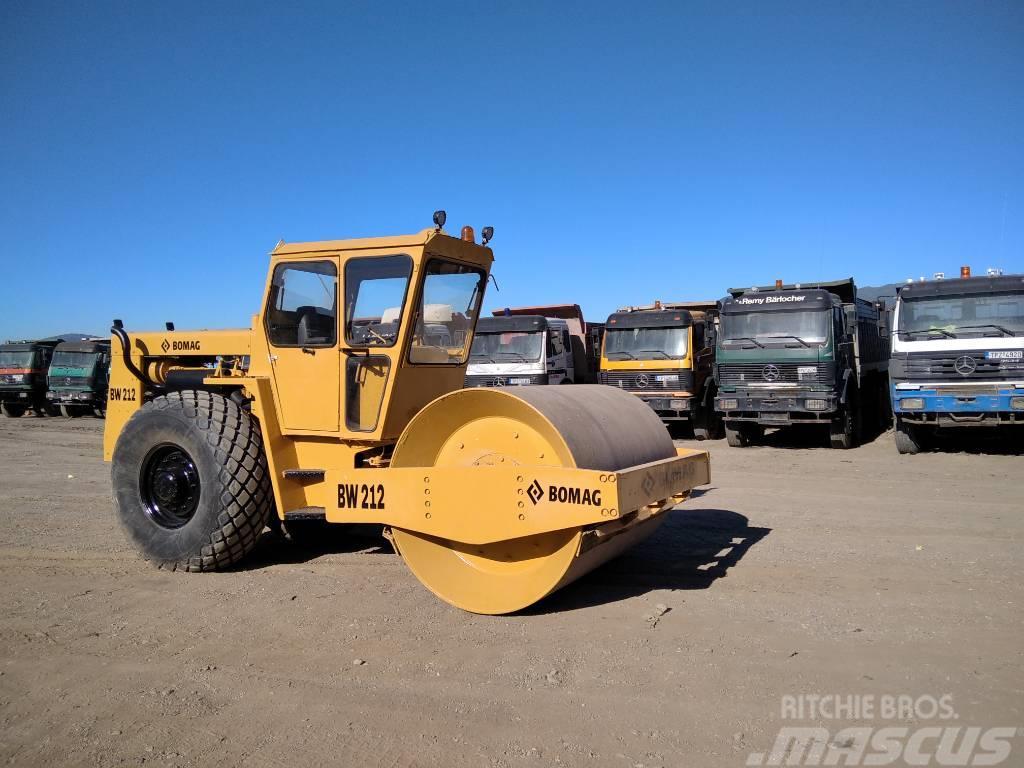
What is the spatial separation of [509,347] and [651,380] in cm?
297

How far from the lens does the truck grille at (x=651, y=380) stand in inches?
599

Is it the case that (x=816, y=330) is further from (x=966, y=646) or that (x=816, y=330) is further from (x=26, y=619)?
(x=26, y=619)

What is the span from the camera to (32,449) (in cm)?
1520

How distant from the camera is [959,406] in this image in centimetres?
1130

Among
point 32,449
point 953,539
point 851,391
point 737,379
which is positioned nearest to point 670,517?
point 953,539

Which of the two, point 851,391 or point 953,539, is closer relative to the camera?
point 953,539

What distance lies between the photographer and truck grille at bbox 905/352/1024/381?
11031 mm

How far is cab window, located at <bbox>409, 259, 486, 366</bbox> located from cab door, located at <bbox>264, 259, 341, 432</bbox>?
0.61m

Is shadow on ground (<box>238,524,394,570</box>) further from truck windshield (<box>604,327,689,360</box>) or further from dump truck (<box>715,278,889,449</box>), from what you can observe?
truck windshield (<box>604,327,689,360</box>)

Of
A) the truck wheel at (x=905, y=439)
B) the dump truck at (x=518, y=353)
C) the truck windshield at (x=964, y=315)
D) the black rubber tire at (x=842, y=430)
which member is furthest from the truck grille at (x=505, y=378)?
the truck windshield at (x=964, y=315)

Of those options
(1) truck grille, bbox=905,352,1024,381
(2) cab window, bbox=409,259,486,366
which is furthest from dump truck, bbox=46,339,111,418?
(1) truck grille, bbox=905,352,1024,381

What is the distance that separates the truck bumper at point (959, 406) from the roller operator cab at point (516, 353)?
261 inches

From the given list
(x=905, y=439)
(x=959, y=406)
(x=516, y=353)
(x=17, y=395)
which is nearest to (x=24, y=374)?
(x=17, y=395)

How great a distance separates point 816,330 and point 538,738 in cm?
1132
